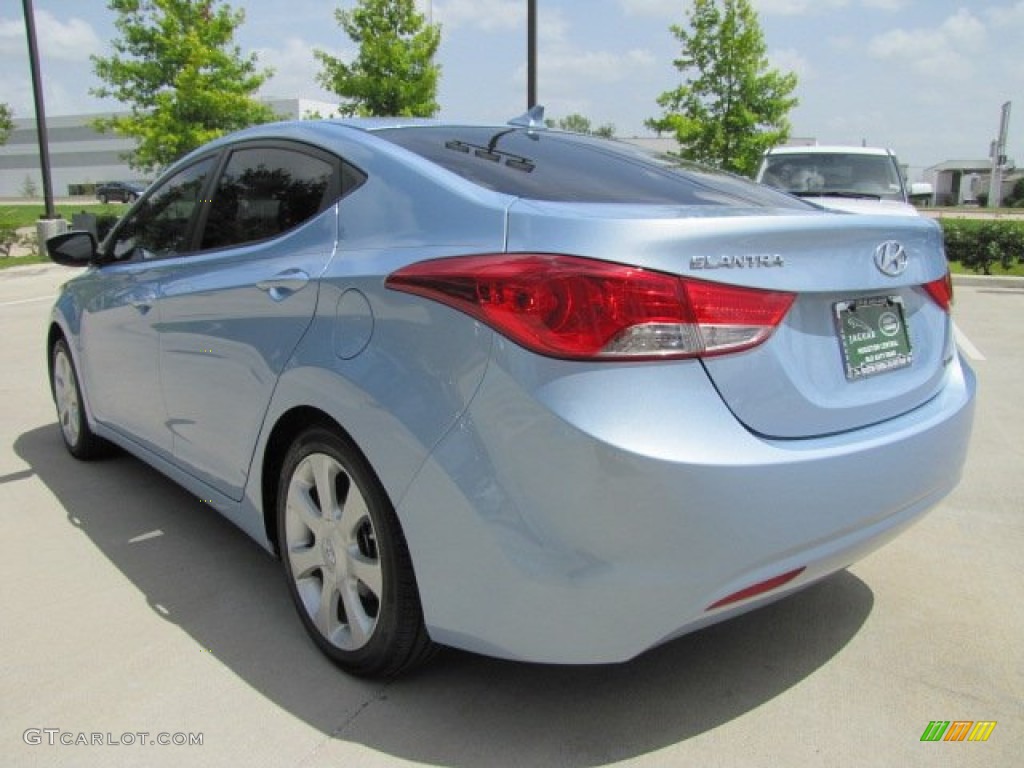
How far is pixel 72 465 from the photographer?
15.4 feet

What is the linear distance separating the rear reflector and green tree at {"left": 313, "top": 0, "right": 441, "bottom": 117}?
1802 cm

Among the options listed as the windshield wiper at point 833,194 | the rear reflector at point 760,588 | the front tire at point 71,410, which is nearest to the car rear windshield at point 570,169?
the rear reflector at point 760,588

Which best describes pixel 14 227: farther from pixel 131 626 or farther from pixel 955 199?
pixel 955 199

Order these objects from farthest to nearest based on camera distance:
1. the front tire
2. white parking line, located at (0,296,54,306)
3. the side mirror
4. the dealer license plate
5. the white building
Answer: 1. the white building
2. white parking line, located at (0,296,54,306)
3. the front tire
4. the side mirror
5. the dealer license plate

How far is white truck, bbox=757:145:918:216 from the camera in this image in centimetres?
1003

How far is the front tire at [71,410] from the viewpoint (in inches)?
179

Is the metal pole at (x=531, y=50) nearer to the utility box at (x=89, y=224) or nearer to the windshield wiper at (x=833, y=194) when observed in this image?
the windshield wiper at (x=833, y=194)

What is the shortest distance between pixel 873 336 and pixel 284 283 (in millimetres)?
1691

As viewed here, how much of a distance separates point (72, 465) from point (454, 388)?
138 inches

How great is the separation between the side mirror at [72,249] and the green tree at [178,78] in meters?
17.0

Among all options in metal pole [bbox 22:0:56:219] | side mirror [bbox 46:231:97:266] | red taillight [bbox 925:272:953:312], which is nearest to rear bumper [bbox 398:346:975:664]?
red taillight [bbox 925:272:953:312]

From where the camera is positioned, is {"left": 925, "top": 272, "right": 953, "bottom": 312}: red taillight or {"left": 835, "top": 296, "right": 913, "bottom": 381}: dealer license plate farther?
{"left": 925, "top": 272, "right": 953, "bottom": 312}: red taillight

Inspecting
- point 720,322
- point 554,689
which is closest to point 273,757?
point 554,689

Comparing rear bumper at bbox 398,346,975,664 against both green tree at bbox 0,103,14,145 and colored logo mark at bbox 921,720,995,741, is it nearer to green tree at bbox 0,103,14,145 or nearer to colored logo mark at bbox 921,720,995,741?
colored logo mark at bbox 921,720,995,741
